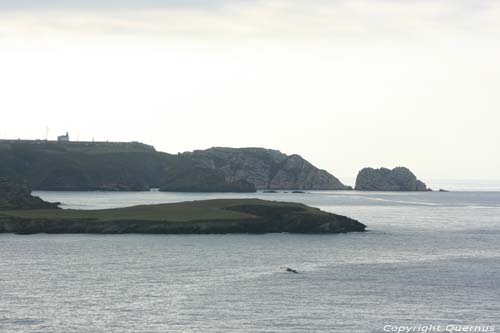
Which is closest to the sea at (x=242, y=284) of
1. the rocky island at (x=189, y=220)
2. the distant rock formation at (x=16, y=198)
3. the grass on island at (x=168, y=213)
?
the rocky island at (x=189, y=220)

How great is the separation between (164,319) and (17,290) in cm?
2063

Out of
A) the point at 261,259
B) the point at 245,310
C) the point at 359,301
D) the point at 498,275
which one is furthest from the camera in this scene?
the point at 261,259

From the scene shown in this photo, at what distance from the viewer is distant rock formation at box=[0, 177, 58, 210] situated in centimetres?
17962

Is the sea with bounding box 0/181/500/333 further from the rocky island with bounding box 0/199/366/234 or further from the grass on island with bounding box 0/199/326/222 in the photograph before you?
the grass on island with bounding box 0/199/326/222

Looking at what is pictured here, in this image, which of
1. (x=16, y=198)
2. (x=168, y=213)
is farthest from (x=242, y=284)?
(x=16, y=198)

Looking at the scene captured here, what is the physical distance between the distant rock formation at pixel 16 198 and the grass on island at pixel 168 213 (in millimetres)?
8376

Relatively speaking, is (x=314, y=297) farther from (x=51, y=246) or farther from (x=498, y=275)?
(x=51, y=246)

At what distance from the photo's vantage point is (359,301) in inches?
3327

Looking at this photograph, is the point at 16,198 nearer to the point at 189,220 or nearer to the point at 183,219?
the point at 183,219

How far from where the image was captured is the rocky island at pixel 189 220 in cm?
15450

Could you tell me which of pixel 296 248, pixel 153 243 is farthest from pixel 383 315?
pixel 153 243

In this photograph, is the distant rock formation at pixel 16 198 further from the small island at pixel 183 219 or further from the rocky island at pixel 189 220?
the rocky island at pixel 189 220

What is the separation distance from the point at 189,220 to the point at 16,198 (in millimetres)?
44071

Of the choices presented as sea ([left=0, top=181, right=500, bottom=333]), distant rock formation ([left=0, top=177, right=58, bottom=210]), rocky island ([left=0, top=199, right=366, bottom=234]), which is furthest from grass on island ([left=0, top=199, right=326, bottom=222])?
sea ([left=0, top=181, right=500, bottom=333])
